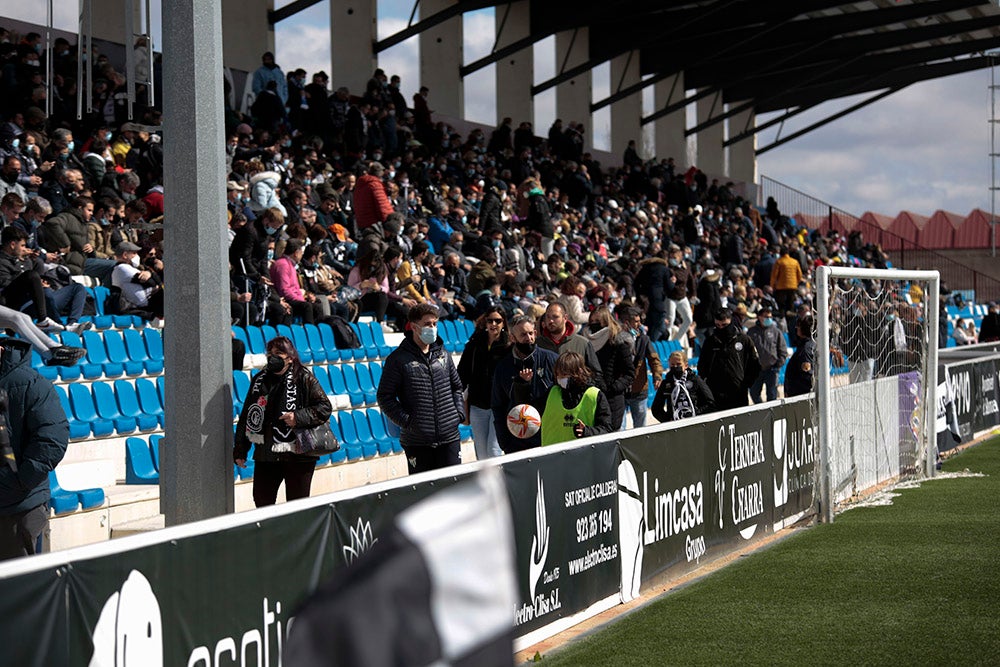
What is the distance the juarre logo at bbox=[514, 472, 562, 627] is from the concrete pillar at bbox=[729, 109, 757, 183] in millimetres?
43371

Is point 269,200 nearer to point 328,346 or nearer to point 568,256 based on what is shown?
point 328,346

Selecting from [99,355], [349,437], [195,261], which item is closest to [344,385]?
[349,437]

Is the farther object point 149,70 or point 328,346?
point 328,346

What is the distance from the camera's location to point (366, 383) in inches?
560

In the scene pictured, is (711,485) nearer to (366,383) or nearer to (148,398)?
(148,398)

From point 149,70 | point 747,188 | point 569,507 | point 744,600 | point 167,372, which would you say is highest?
point 747,188

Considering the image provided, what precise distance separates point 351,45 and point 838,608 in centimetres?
2428

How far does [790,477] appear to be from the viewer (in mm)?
11312

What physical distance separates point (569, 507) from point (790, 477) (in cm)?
434

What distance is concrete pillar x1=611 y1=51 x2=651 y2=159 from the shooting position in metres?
41.1

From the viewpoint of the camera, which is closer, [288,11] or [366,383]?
[366,383]

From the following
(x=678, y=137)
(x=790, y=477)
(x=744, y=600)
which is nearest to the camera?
(x=744, y=600)

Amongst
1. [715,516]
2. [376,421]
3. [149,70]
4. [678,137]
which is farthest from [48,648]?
[678,137]

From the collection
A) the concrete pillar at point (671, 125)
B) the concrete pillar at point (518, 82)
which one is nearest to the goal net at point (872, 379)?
the concrete pillar at point (518, 82)
